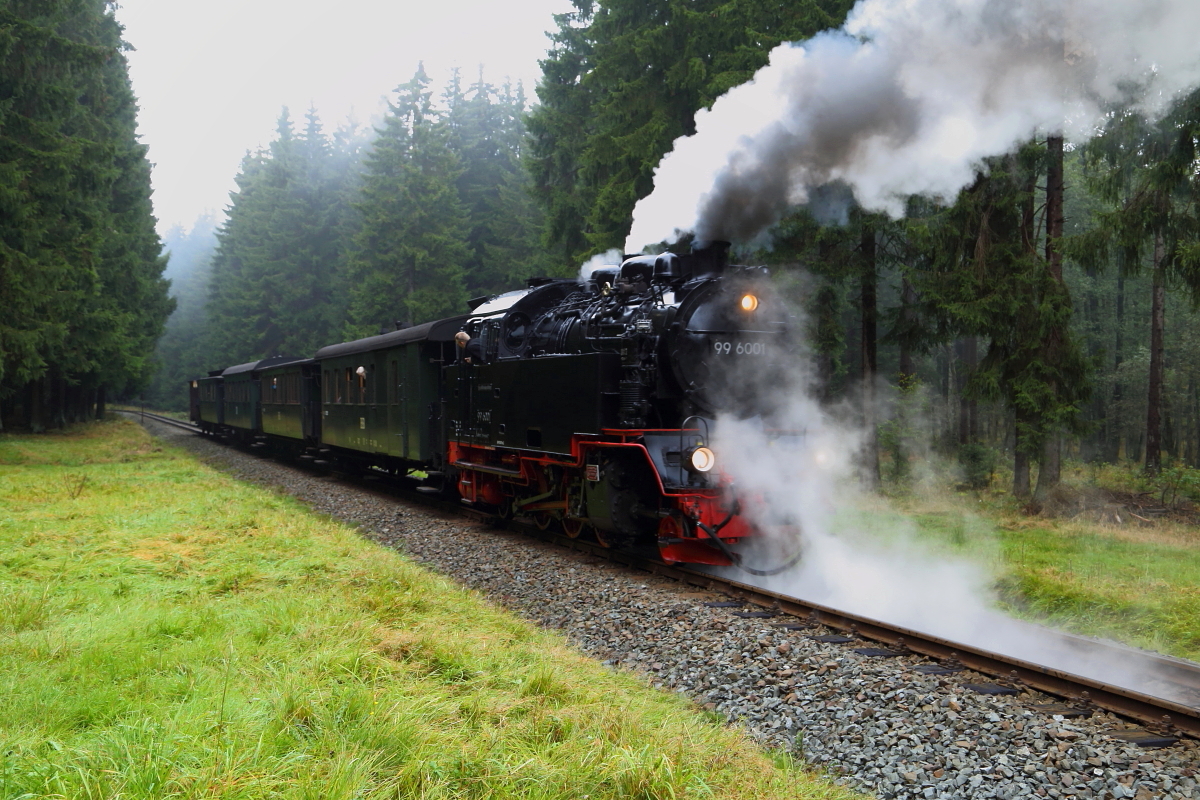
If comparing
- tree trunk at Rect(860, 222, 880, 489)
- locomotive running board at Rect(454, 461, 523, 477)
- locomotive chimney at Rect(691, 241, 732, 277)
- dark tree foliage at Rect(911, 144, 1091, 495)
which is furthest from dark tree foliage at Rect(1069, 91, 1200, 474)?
locomotive running board at Rect(454, 461, 523, 477)

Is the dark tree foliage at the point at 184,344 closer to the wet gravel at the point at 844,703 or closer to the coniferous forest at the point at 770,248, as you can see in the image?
the coniferous forest at the point at 770,248

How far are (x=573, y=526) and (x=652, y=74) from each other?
1178cm

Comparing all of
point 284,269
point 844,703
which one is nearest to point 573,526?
point 844,703

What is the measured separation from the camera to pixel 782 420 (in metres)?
8.71

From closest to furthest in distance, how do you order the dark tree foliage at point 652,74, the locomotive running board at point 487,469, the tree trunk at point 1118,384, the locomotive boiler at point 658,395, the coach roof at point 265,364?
1. the locomotive boiler at point 658,395
2. the locomotive running board at point 487,469
3. the dark tree foliage at point 652,74
4. the coach roof at point 265,364
5. the tree trunk at point 1118,384

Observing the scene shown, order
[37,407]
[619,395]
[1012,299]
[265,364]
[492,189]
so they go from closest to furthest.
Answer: [619,395]
[1012,299]
[265,364]
[37,407]
[492,189]

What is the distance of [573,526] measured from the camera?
10008 mm

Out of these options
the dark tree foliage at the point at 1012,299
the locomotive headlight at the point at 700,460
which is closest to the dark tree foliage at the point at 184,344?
the dark tree foliage at the point at 1012,299

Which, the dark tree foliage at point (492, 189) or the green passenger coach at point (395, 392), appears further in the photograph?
the dark tree foliage at point (492, 189)

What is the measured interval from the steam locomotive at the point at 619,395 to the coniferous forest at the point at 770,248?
171 centimetres

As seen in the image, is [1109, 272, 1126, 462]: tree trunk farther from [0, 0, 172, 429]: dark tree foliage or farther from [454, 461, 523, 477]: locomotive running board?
[0, 0, 172, 429]: dark tree foliage

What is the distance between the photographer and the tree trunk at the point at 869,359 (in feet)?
47.0

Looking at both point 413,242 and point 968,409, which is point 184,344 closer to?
point 413,242

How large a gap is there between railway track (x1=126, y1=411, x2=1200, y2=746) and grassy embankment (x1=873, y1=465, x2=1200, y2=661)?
0.78 meters
